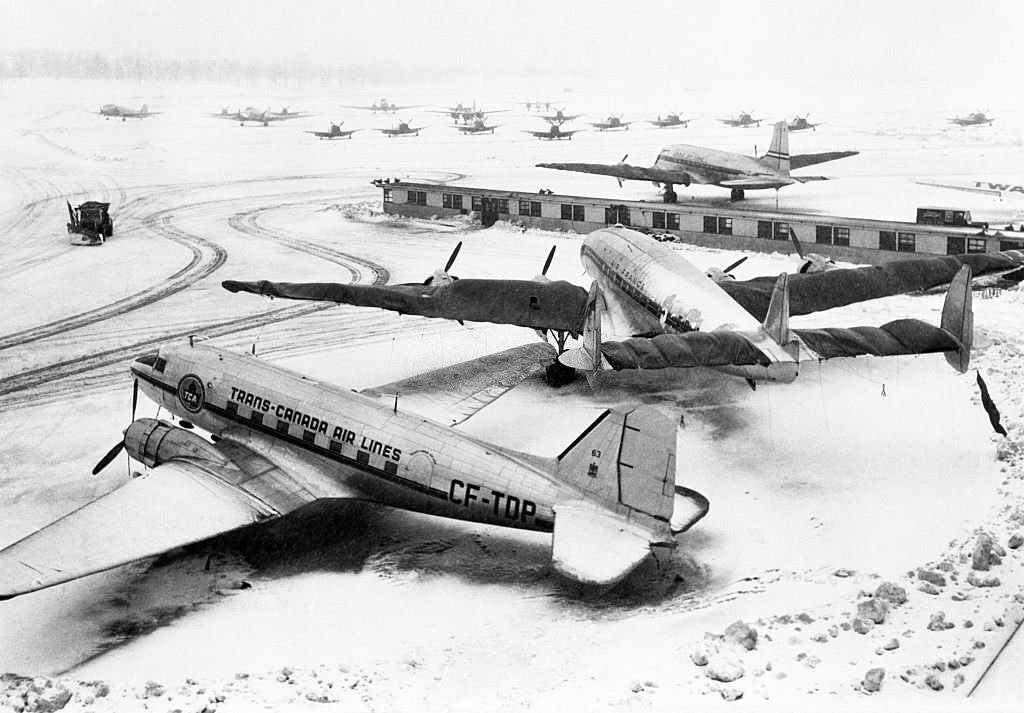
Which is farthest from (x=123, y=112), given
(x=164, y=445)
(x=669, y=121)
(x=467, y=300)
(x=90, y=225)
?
(x=669, y=121)

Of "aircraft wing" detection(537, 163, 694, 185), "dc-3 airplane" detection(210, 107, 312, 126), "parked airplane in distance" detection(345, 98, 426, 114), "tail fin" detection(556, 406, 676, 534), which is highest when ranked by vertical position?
"parked airplane in distance" detection(345, 98, 426, 114)

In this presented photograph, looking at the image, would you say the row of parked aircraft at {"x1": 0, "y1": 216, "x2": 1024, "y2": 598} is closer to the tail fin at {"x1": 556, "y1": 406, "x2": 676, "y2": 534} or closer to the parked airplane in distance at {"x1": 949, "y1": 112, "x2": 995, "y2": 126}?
the tail fin at {"x1": 556, "y1": 406, "x2": 676, "y2": 534}

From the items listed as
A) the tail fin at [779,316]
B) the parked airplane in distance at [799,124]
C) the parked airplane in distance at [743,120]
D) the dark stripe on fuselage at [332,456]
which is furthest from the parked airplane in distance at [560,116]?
the dark stripe on fuselage at [332,456]

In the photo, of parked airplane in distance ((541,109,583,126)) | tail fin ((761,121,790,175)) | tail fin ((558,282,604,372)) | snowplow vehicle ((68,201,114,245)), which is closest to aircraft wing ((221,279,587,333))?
tail fin ((558,282,604,372))

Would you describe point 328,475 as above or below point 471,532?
above

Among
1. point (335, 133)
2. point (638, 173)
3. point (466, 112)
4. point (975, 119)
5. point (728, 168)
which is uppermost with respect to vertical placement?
point (466, 112)

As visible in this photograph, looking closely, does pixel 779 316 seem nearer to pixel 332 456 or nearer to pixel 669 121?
pixel 332 456

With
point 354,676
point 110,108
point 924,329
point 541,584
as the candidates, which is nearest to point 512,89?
point 110,108
